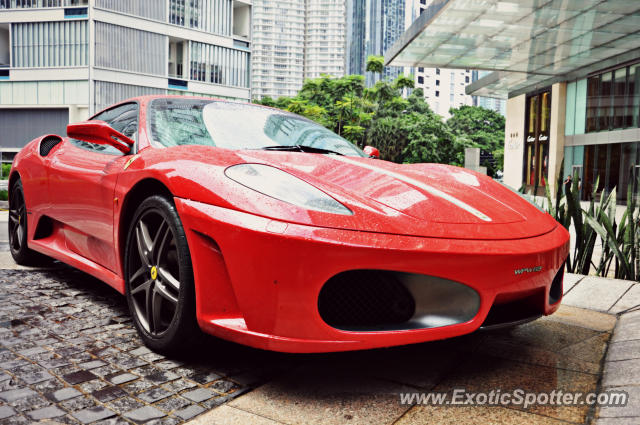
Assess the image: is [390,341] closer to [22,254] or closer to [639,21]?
[22,254]

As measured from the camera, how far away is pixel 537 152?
3070cm

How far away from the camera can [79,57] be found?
135 feet

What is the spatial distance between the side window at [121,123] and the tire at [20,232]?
1.00 metres

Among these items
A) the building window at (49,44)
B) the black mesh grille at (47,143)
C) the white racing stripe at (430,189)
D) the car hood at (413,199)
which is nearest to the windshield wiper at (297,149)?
the car hood at (413,199)

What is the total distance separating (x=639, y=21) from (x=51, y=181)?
61.6 ft

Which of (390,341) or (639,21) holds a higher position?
(639,21)

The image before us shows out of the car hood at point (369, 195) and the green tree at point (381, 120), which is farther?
the green tree at point (381, 120)

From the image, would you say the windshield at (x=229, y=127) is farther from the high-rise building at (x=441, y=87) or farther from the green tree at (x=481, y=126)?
the high-rise building at (x=441, y=87)

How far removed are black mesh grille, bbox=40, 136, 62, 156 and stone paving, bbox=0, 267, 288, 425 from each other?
115 cm

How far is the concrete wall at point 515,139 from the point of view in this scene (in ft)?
108

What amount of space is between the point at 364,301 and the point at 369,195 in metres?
0.42

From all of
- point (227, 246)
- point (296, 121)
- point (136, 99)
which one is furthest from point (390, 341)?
point (136, 99)

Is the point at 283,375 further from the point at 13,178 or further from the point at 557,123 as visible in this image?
the point at 557,123

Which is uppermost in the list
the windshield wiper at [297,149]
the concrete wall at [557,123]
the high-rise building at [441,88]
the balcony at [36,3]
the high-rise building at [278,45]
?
the high-rise building at [278,45]
